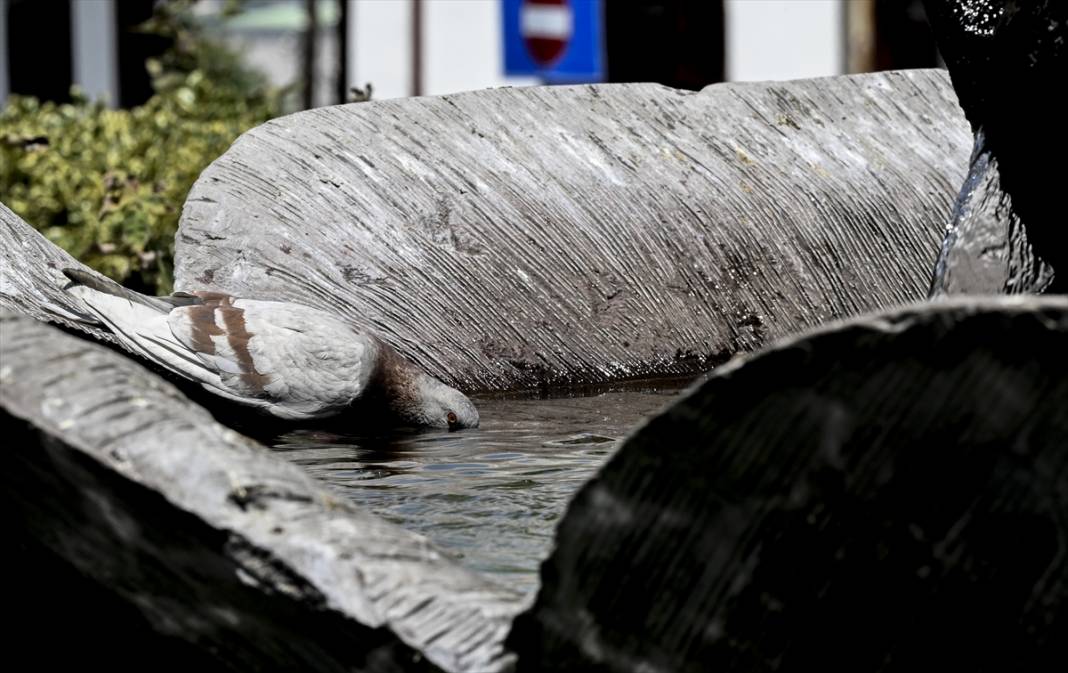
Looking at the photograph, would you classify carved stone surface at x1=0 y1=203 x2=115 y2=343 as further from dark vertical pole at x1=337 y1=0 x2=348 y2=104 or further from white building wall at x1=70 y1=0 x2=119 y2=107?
white building wall at x1=70 y1=0 x2=119 y2=107

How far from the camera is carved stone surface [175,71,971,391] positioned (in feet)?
15.6

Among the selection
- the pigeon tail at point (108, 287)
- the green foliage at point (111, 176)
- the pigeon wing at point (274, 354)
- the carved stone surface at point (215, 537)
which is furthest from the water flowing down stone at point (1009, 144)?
the green foliage at point (111, 176)

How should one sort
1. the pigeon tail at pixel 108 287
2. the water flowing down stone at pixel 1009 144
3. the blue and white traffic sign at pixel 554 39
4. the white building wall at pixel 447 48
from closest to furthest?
the water flowing down stone at pixel 1009 144 → the pigeon tail at pixel 108 287 → the blue and white traffic sign at pixel 554 39 → the white building wall at pixel 447 48

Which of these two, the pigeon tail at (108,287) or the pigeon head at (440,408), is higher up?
the pigeon tail at (108,287)

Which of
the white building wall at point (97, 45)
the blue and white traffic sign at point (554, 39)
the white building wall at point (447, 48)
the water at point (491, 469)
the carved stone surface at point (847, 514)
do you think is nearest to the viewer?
the carved stone surface at point (847, 514)

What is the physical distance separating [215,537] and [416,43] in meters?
10.8

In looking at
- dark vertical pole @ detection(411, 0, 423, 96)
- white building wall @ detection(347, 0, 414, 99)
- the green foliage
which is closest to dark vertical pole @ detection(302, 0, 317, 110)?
white building wall @ detection(347, 0, 414, 99)

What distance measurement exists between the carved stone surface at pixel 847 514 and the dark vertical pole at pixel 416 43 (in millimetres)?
10879

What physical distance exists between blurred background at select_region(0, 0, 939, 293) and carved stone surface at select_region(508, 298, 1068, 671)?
14.6 ft

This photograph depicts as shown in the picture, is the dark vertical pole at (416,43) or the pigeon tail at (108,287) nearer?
the pigeon tail at (108,287)

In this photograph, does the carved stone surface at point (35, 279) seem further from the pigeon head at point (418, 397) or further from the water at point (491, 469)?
the pigeon head at point (418, 397)

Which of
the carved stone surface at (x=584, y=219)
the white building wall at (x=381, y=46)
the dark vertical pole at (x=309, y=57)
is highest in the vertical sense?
the carved stone surface at (x=584, y=219)

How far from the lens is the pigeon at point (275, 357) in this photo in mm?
4289

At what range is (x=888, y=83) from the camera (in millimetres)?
5758
